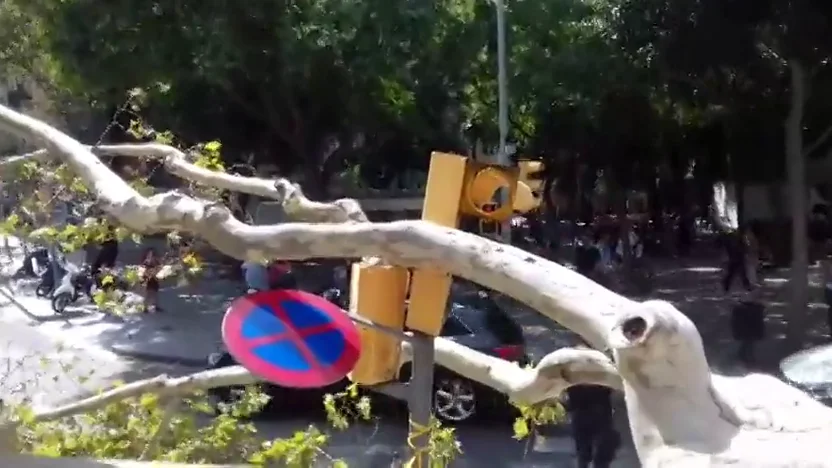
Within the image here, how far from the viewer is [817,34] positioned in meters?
12.8

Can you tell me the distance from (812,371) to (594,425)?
175cm

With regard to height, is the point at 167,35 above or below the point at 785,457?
above

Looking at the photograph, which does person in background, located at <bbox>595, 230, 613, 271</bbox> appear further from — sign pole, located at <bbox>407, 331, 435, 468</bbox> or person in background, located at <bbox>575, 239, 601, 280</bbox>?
sign pole, located at <bbox>407, 331, 435, 468</bbox>

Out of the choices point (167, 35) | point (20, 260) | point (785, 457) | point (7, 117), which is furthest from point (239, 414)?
point (20, 260)

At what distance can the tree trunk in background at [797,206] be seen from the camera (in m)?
13.8

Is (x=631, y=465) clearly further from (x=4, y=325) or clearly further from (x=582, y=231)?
(x=582, y=231)

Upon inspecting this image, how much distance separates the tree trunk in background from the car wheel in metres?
5.26

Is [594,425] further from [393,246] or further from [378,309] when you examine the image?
[393,246]

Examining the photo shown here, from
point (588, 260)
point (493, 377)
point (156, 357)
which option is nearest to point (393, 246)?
point (493, 377)

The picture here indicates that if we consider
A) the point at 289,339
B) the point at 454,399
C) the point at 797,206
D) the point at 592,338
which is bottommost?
the point at 454,399

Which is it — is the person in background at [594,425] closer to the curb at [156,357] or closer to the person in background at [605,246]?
the curb at [156,357]

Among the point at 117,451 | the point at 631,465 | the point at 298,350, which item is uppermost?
the point at 298,350

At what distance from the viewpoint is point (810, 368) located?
8430 millimetres

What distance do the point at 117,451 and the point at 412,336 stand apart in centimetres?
222
